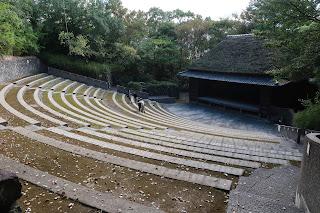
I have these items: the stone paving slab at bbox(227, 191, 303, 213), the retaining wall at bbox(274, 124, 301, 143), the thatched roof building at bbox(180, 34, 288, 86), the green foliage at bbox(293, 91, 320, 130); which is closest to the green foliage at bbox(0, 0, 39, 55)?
the thatched roof building at bbox(180, 34, 288, 86)

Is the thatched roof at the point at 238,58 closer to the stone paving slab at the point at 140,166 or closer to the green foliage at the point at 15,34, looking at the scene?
the stone paving slab at the point at 140,166

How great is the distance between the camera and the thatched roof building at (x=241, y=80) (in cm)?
1977

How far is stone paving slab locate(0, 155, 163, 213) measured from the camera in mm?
4012

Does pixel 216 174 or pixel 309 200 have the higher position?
pixel 309 200

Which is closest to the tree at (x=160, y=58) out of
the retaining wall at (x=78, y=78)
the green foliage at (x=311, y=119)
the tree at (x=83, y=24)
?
the tree at (x=83, y=24)

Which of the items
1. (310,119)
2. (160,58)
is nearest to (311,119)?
(310,119)

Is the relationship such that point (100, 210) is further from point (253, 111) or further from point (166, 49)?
point (166, 49)

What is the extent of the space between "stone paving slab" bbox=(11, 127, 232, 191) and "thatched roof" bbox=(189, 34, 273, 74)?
16818 mm

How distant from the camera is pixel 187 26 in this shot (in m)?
32.8

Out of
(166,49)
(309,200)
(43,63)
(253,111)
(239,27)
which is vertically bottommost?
(253,111)

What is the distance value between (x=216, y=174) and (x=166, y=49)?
29.3 meters

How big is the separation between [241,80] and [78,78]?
19.7 m

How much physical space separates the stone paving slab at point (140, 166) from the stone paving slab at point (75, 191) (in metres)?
1.43

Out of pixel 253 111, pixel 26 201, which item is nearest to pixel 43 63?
pixel 253 111
